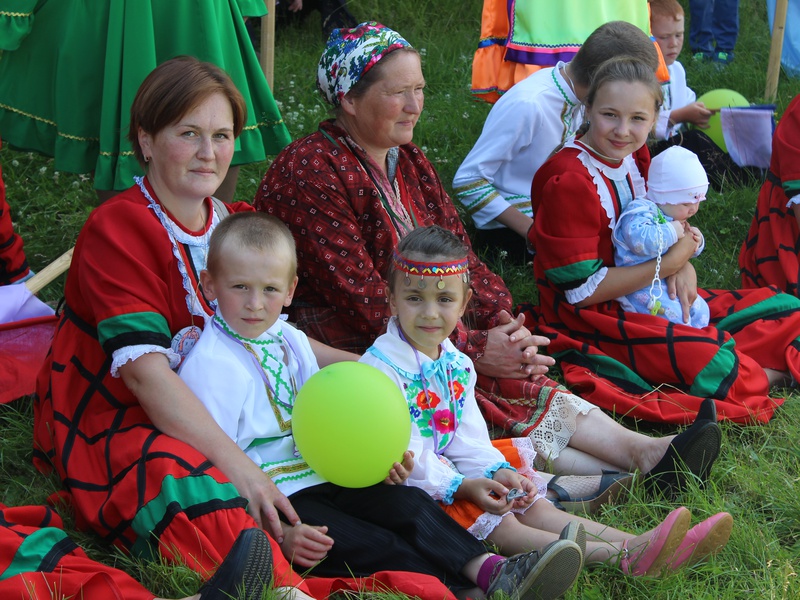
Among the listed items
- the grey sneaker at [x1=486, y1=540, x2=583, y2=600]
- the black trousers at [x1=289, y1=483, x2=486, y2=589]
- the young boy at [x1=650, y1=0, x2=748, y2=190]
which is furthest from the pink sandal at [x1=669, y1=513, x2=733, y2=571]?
the young boy at [x1=650, y1=0, x2=748, y2=190]

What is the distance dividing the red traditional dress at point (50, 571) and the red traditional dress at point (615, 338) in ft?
6.19

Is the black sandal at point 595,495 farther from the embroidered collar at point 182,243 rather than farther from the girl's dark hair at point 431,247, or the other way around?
the embroidered collar at point 182,243

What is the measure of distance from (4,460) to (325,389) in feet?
4.33

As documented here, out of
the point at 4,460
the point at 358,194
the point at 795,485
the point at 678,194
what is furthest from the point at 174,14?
the point at 795,485

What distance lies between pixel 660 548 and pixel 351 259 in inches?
53.5

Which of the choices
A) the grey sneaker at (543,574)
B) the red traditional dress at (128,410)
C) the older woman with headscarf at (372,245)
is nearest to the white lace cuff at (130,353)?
the red traditional dress at (128,410)

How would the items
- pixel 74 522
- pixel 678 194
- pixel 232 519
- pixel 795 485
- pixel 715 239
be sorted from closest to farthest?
pixel 232 519
pixel 74 522
pixel 795 485
pixel 678 194
pixel 715 239

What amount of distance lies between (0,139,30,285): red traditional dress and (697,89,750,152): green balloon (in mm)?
3799

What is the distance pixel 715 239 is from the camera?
204 inches

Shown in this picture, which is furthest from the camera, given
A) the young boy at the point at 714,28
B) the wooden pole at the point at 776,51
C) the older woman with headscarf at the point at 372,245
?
the young boy at the point at 714,28

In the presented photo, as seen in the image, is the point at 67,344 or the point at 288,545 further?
the point at 67,344

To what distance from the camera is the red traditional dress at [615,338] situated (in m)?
3.62

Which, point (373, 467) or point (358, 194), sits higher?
point (358, 194)

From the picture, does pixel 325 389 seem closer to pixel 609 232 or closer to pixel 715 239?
pixel 609 232
